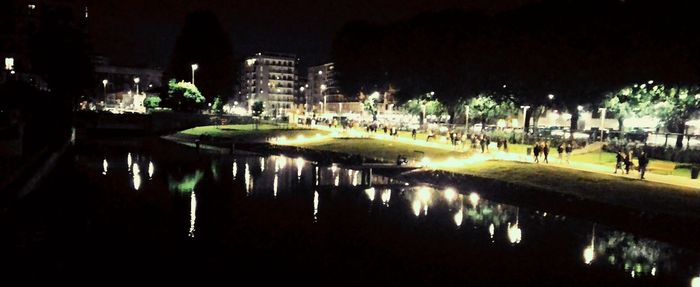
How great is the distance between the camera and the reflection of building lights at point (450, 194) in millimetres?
35553

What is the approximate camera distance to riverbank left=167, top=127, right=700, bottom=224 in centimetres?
3000

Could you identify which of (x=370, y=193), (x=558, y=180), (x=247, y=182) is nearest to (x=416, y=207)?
(x=370, y=193)

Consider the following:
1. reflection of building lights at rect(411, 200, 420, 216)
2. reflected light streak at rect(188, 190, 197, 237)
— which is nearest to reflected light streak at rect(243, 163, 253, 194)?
reflected light streak at rect(188, 190, 197, 237)

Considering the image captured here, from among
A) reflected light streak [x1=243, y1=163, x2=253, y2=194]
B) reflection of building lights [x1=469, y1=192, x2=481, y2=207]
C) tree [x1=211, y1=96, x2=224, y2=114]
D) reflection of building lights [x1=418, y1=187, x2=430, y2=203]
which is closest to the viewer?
reflection of building lights [x1=469, y1=192, x2=481, y2=207]

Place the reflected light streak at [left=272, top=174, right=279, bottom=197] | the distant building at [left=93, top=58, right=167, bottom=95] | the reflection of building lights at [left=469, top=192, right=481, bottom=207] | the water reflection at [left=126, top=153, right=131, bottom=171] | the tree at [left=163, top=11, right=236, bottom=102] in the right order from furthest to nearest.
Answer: the distant building at [left=93, top=58, right=167, bottom=95] < the tree at [left=163, top=11, right=236, bottom=102] < the water reflection at [left=126, top=153, right=131, bottom=171] < the reflected light streak at [left=272, top=174, right=279, bottom=197] < the reflection of building lights at [left=469, top=192, right=481, bottom=207]

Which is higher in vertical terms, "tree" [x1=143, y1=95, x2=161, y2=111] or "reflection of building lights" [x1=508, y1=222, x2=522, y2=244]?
"tree" [x1=143, y1=95, x2=161, y2=111]

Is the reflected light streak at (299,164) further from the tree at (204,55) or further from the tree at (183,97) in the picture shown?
the tree at (204,55)

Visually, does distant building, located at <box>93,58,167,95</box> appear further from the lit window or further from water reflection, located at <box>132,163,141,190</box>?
water reflection, located at <box>132,163,141,190</box>

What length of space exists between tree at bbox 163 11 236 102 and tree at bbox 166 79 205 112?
964 cm

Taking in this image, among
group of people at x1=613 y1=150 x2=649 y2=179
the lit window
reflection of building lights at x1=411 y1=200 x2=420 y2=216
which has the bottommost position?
reflection of building lights at x1=411 y1=200 x2=420 y2=216

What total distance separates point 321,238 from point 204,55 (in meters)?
87.8

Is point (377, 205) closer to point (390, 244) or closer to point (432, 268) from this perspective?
point (390, 244)

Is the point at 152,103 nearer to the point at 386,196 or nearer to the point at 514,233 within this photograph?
the point at 386,196

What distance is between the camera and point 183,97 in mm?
95125
